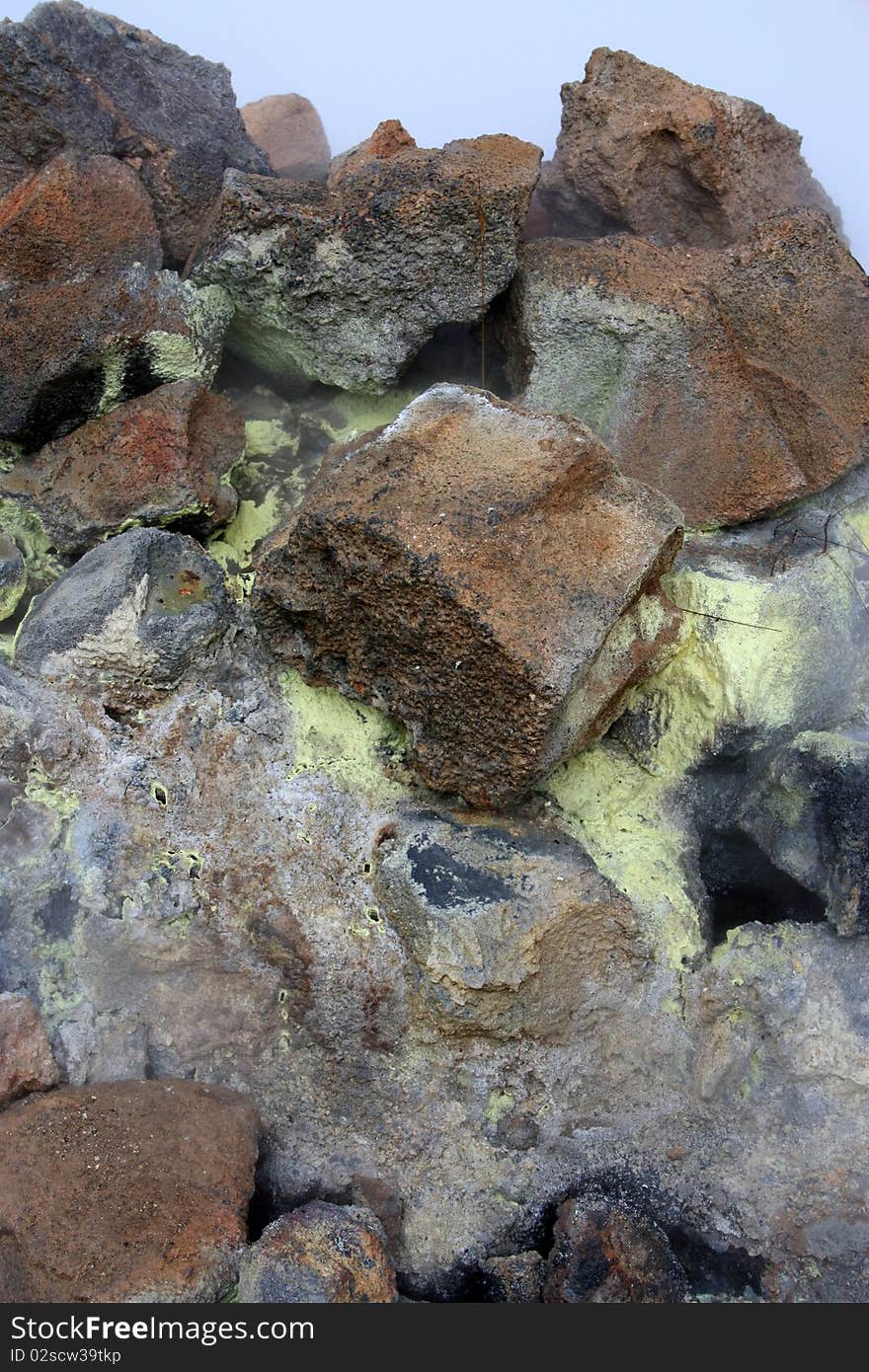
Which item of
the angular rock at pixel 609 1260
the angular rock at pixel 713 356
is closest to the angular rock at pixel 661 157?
the angular rock at pixel 713 356

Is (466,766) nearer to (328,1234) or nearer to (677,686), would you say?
(677,686)

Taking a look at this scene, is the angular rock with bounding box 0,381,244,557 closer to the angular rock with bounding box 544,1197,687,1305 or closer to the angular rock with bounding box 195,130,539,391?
the angular rock with bounding box 195,130,539,391

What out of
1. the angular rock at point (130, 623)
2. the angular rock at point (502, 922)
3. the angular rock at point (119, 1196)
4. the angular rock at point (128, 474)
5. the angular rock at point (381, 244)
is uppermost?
the angular rock at point (381, 244)

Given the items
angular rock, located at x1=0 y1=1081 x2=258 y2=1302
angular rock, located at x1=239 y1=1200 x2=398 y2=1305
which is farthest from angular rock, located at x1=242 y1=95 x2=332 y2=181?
angular rock, located at x1=239 y1=1200 x2=398 y2=1305

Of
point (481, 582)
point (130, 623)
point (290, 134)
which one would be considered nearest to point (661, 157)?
point (290, 134)

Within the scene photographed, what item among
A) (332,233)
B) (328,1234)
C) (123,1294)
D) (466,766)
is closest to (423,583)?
(466,766)

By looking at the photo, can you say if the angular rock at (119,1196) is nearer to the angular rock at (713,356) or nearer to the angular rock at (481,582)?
the angular rock at (481,582)
